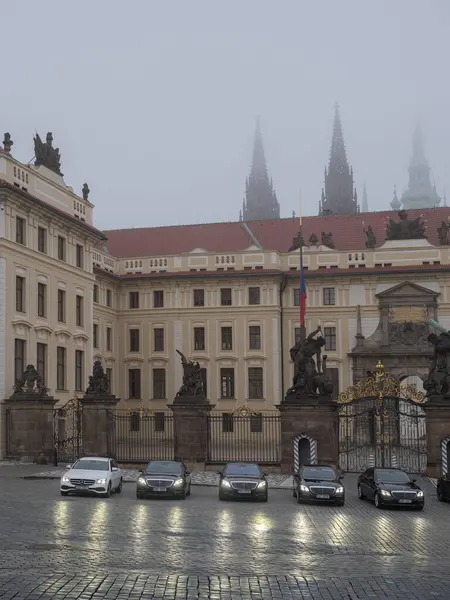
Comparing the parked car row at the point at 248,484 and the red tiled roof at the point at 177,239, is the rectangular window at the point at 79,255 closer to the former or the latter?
the red tiled roof at the point at 177,239

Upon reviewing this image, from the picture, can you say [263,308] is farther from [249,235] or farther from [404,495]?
[404,495]

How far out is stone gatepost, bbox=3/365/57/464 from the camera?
43281mm

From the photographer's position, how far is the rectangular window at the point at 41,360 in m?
50.8

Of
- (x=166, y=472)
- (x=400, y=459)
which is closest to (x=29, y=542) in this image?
(x=166, y=472)

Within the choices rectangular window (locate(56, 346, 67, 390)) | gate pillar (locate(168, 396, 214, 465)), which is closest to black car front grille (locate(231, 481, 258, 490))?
gate pillar (locate(168, 396, 214, 465))

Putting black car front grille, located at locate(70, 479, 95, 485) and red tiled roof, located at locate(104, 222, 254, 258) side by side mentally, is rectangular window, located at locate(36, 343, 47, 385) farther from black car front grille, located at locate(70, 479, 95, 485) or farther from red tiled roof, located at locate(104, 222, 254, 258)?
black car front grille, located at locate(70, 479, 95, 485)

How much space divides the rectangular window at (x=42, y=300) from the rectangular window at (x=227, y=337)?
Answer: 20.0 meters

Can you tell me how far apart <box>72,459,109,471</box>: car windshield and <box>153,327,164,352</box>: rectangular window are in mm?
39588

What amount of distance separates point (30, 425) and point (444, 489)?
21.7 metres

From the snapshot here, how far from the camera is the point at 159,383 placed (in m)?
69.7

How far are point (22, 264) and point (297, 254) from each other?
2633 cm

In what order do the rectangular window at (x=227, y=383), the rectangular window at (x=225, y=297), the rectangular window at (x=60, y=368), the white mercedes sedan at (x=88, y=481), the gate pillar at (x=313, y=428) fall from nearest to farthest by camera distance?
1. the white mercedes sedan at (x=88, y=481)
2. the gate pillar at (x=313, y=428)
3. the rectangular window at (x=60, y=368)
4. the rectangular window at (x=227, y=383)
5. the rectangular window at (x=225, y=297)

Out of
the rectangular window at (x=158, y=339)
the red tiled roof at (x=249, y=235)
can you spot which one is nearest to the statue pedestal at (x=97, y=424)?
the rectangular window at (x=158, y=339)

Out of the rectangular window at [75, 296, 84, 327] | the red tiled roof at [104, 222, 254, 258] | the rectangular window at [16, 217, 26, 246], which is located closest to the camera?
the rectangular window at [16, 217, 26, 246]
